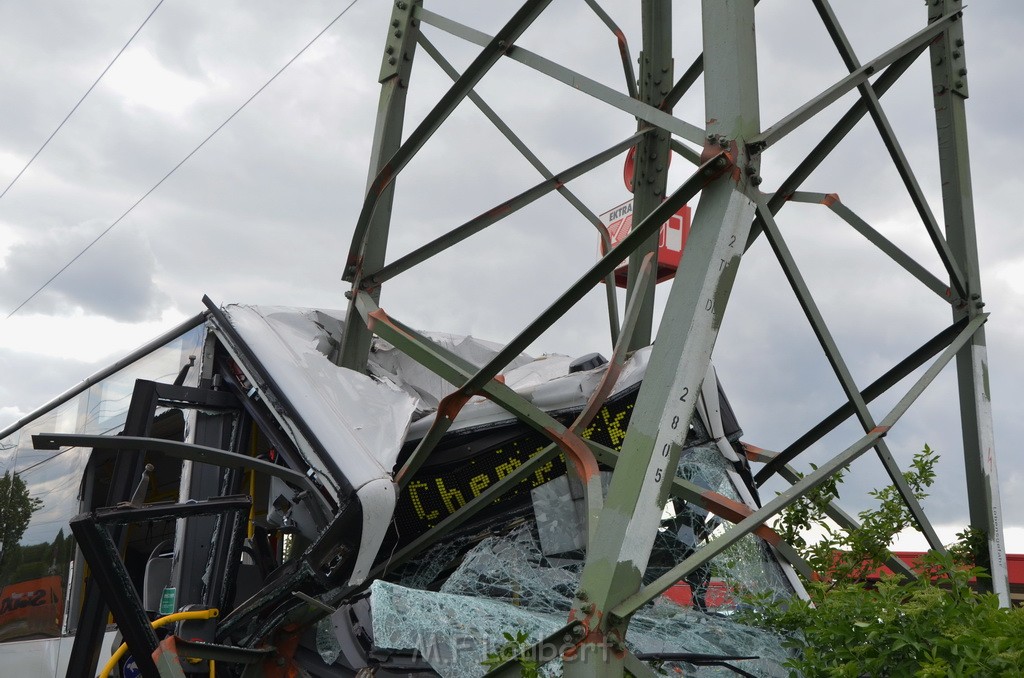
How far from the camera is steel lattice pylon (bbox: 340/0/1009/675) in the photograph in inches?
136

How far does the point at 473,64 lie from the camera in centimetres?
485

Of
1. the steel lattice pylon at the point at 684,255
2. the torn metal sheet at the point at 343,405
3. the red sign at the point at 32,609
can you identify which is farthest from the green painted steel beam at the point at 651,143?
the red sign at the point at 32,609

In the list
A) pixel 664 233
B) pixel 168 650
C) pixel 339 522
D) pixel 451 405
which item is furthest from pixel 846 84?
pixel 664 233

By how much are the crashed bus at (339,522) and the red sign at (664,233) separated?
3432mm

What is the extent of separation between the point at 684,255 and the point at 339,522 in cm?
195

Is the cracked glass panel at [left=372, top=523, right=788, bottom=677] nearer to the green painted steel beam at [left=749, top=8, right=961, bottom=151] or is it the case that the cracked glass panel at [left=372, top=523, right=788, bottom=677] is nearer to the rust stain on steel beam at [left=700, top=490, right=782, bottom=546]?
the rust stain on steel beam at [left=700, top=490, right=782, bottom=546]

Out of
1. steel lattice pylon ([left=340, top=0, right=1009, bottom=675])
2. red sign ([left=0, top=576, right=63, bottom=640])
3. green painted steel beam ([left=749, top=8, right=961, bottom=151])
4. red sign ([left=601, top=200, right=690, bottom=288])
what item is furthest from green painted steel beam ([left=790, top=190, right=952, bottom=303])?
red sign ([left=0, top=576, right=63, bottom=640])

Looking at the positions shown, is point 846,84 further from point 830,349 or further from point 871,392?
point 871,392

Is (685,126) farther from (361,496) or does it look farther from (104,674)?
(104,674)

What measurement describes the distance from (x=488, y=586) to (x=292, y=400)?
134cm

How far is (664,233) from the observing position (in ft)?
31.4

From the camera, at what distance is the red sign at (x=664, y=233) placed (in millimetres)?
9148

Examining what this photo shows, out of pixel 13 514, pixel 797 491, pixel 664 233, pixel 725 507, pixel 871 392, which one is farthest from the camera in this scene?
pixel 664 233

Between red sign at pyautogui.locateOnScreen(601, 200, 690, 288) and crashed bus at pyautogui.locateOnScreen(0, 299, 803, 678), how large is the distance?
3.43 m
